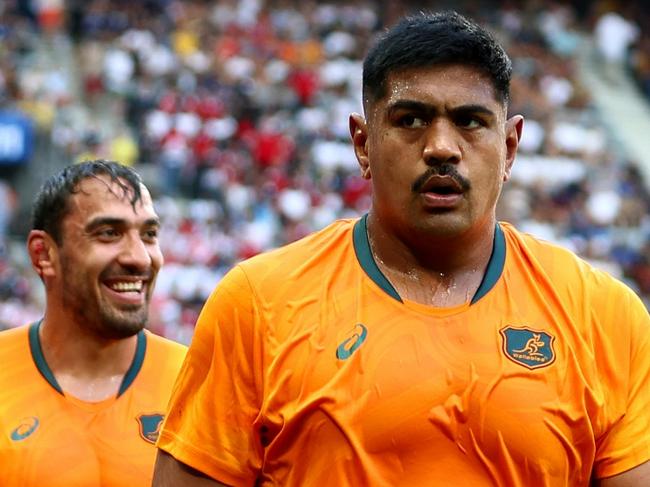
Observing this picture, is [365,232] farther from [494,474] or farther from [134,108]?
[134,108]

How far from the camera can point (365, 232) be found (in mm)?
3635

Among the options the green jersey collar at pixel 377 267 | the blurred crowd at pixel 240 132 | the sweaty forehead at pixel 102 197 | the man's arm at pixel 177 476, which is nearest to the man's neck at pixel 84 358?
the sweaty forehead at pixel 102 197

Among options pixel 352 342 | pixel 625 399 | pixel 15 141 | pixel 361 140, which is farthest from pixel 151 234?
pixel 15 141

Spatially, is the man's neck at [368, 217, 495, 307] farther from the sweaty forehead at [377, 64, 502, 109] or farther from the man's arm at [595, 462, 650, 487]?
the man's arm at [595, 462, 650, 487]

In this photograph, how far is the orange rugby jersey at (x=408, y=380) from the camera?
10.7ft

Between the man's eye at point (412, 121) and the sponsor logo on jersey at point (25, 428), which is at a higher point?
the man's eye at point (412, 121)

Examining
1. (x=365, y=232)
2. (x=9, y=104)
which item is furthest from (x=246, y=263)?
(x=9, y=104)

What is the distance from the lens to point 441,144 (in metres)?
3.32

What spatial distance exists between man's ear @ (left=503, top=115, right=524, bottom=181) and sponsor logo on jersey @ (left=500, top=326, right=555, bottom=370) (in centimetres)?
40

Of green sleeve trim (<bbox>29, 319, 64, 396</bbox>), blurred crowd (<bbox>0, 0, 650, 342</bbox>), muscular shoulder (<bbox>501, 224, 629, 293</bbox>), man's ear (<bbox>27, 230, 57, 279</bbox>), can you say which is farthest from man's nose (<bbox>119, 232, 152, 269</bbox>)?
blurred crowd (<bbox>0, 0, 650, 342</bbox>)

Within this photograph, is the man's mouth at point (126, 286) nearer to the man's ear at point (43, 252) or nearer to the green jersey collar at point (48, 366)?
the green jersey collar at point (48, 366)

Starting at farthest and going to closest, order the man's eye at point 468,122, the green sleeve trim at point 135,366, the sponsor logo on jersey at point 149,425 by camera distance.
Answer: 1. the green sleeve trim at point 135,366
2. the sponsor logo on jersey at point 149,425
3. the man's eye at point 468,122

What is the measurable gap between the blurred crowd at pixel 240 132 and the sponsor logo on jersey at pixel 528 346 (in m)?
12.6

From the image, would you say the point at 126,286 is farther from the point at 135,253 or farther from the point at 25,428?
the point at 25,428
